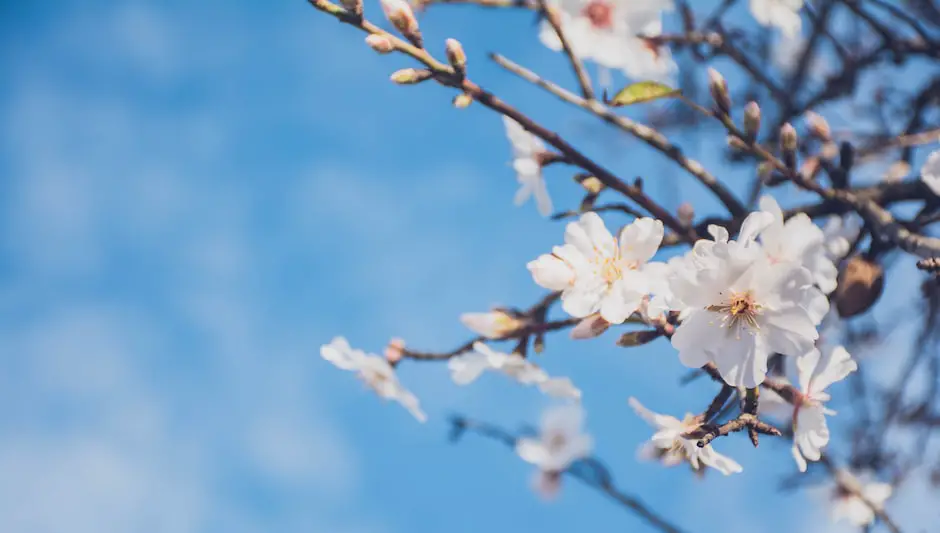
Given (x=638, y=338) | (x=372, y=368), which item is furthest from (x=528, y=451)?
(x=638, y=338)

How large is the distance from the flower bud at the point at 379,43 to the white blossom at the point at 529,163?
40 cm

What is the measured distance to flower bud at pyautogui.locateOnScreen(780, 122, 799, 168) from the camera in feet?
4.04

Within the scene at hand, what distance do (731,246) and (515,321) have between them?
1.59ft

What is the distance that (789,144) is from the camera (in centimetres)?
124

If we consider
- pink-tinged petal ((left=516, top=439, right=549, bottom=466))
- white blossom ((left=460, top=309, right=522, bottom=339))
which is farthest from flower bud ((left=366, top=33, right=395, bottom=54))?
pink-tinged petal ((left=516, top=439, right=549, bottom=466))

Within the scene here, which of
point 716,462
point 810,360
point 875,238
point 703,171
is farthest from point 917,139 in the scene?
point 716,462

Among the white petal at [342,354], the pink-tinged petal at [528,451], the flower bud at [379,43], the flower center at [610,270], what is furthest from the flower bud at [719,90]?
the pink-tinged petal at [528,451]

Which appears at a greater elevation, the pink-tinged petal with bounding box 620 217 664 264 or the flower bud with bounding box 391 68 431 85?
the flower bud with bounding box 391 68 431 85

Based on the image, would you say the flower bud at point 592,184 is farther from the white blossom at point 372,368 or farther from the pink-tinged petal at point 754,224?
the white blossom at point 372,368

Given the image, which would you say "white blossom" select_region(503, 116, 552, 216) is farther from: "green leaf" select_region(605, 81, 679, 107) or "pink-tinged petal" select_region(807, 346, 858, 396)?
"pink-tinged petal" select_region(807, 346, 858, 396)

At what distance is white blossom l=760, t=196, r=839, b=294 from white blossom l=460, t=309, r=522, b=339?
483mm

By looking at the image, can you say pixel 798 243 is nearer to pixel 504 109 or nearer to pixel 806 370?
pixel 806 370

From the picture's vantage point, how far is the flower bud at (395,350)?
1662 mm

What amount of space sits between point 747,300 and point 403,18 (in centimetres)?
69
